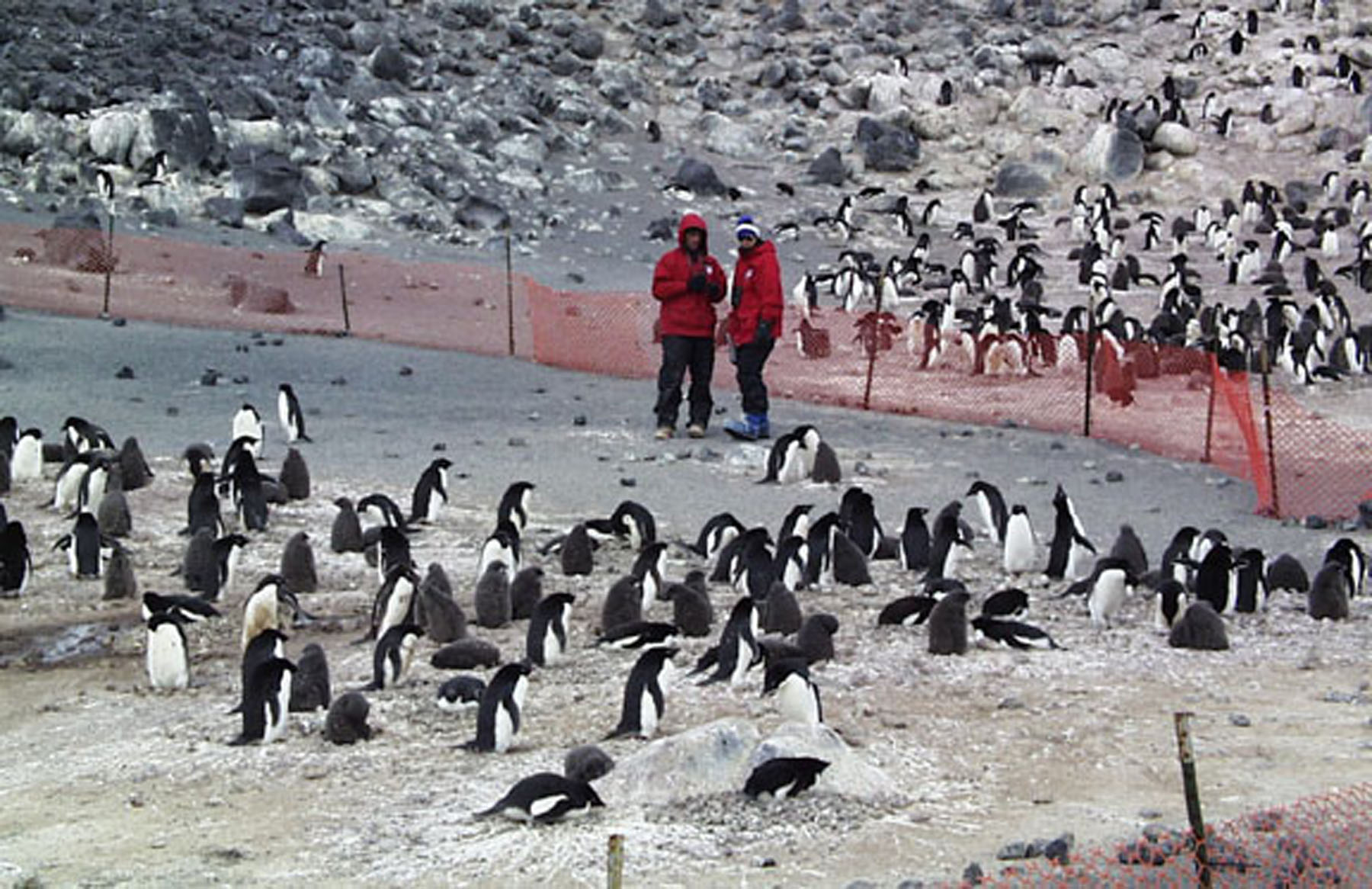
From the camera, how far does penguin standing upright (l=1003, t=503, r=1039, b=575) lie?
8961 millimetres

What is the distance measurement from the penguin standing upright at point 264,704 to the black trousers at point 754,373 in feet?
21.4

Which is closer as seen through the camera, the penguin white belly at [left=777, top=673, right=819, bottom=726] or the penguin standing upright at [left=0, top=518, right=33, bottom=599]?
the penguin white belly at [left=777, top=673, right=819, bottom=726]

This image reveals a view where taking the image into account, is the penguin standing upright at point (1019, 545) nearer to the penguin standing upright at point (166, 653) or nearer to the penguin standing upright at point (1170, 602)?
the penguin standing upright at point (1170, 602)

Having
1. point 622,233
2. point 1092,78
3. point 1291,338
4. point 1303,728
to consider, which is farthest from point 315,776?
point 1092,78

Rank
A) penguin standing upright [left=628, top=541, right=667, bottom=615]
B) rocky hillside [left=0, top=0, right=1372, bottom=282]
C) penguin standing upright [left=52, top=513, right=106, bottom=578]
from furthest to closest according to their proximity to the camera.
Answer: rocky hillside [left=0, top=0, right=1372, bottom=282]
penguin standing upright [left=52, top=513, right=106, bottom=578]
penguin standing upright [left=628, top=541, right=667, bottom=615]

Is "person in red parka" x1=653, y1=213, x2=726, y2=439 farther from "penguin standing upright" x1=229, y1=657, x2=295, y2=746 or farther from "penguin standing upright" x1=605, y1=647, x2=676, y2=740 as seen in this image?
"penguin standing upright" x1=229, y1=657, x2=295, y2=746

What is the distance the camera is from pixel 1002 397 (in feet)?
46.0

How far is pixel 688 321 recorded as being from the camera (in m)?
12.4

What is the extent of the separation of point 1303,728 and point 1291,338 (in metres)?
10.3

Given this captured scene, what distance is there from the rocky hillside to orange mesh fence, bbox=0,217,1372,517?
3028 millimetres

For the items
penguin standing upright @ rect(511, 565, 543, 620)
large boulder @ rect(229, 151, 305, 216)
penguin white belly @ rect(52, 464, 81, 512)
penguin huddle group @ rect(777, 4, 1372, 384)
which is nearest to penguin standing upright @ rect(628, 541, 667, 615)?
penguin standing upright @ rect(511, 565, 543, 620)

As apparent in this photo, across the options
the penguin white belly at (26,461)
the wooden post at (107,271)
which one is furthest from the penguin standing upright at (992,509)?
the wooden post at (107,271)

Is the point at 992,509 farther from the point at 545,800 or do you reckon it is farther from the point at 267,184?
the point at 267,184

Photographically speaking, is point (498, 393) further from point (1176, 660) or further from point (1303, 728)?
point (1303, 728)
